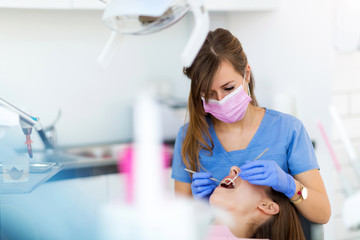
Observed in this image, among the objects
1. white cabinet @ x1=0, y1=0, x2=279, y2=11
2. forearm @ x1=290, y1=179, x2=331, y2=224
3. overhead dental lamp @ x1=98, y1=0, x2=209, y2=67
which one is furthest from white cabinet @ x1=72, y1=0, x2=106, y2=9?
forearm @ x1=290, y1=179, x2=331, y2=224

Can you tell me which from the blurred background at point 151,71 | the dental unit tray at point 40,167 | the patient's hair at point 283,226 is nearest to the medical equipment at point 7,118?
the dental unit tray at point 40,167

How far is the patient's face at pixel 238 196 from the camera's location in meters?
1.59

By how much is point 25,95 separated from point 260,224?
1920mm

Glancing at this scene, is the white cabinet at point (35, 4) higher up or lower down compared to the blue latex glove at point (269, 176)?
higher up

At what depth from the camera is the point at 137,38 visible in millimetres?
3232

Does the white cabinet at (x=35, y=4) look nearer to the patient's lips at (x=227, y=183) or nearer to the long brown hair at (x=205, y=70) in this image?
the long brown hair at (x=205, y=70)

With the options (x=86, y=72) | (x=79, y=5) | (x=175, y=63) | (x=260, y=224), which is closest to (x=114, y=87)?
(x=86, y=72)

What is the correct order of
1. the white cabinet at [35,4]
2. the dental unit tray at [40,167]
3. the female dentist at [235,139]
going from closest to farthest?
the dental unit tray at [40,167]
the female dentist at [235,139]
the white cabinet at [35,4]

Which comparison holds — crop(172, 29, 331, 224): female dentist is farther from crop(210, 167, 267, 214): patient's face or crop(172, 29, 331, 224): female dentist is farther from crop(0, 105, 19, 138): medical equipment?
crop(0, 105, 19, 138): medical equipment

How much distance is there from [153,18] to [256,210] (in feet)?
2.56

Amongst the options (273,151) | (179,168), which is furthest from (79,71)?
(273,151)

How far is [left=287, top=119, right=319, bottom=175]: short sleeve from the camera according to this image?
163 cm

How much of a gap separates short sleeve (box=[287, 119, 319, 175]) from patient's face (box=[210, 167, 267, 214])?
0.15m

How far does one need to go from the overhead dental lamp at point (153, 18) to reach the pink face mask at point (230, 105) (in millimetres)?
Result: 429
